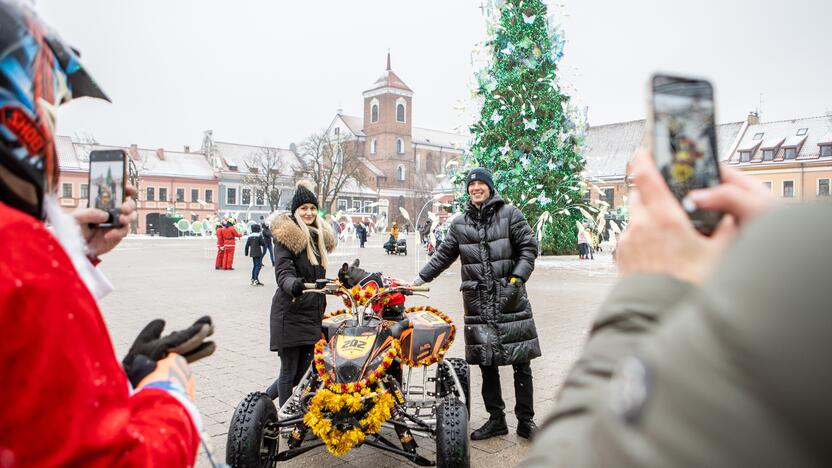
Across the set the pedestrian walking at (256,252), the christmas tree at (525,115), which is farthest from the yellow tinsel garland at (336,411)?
the christmas tree at (525,115)

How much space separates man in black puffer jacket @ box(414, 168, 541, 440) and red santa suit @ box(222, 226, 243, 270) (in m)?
16.5

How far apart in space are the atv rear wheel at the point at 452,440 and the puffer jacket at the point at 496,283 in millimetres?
1117

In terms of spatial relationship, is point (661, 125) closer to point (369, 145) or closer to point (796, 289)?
point (796, 289)

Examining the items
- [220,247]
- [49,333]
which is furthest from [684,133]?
[220,247]

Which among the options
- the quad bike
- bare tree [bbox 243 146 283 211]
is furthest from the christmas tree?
bare tree [bbox 243 146 283 211]

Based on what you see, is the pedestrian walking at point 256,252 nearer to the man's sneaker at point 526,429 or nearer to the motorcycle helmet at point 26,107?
the man's sneaker at point 526,429

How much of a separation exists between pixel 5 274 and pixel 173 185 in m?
77.8

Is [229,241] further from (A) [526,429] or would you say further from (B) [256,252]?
(A) [526,429]

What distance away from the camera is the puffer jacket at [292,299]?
5191 millimetres

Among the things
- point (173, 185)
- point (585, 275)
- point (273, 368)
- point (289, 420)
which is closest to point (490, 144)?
point (585, 275)

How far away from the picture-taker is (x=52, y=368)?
0.99 metres

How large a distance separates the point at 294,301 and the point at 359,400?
1.54 meters

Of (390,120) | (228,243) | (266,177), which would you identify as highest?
(390,120)

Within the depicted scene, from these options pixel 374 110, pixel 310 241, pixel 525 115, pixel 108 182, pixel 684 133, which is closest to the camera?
pixel 684 133
